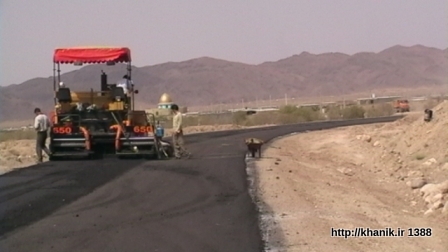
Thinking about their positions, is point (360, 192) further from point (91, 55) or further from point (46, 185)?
point (91, 55)

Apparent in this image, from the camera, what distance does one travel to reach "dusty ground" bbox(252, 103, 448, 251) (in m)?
13.2

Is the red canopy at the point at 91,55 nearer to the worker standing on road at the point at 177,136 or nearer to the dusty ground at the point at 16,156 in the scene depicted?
the worker standing on road at the point at 177,136

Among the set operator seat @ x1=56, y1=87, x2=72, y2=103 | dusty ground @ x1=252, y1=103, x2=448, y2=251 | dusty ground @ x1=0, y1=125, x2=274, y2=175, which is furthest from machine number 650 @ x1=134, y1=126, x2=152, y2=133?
dusty ground @ x1=252, y1=103, x2=448, y2=251

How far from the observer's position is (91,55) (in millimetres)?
27719

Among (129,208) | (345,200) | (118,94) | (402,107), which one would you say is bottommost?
(345,200)

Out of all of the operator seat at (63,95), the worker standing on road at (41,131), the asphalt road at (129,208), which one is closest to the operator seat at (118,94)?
the operator seat at (63,95)

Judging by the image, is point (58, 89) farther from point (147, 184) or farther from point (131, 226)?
point (131, 226)

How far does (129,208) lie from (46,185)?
4541 millimetres

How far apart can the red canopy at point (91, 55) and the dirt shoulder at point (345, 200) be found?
19.8 feet

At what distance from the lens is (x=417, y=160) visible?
2595 cm

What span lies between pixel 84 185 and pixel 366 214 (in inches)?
260

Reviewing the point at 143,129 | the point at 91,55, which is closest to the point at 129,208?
the point at 143,129

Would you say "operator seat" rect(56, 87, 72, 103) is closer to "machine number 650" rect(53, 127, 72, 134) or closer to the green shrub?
"machine number 650" rect(53, 127, 72, 134)

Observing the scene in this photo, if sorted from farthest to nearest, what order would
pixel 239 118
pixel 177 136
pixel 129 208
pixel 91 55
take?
pixel 239 118
pixel 91 55
pixel 177 136
pixel 129 208
